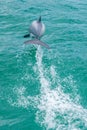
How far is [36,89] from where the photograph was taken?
1445cm

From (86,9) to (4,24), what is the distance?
9.30 meters

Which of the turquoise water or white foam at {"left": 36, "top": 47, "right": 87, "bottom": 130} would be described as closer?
white foam at {"left": 36, "top": 47, "right": 87, "bottom": 130}

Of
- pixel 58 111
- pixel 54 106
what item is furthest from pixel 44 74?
pixel 58 111

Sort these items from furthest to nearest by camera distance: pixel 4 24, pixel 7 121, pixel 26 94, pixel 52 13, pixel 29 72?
pixel 52 13
pixel 4 24
pixel 29 72
pixel 26 94
pixel 7 121

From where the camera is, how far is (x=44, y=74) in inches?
617

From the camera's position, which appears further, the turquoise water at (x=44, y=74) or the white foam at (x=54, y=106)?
the turquoise water at (x=44, y=74)

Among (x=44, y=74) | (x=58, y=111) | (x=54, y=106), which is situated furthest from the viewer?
(x=44, y=74)

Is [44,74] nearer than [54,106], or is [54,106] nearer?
[54,106]

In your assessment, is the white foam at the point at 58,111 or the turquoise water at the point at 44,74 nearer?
the white foam at the point at 58,111

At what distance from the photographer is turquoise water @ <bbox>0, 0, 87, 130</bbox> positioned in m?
12.8

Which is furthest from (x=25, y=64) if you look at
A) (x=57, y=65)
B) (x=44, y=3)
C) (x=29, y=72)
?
(x=44, y=3)

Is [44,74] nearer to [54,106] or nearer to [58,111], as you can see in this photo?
[54,106]

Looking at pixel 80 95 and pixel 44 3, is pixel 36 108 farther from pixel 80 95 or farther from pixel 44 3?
pixel 44 3

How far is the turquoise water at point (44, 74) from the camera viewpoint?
12.8m
